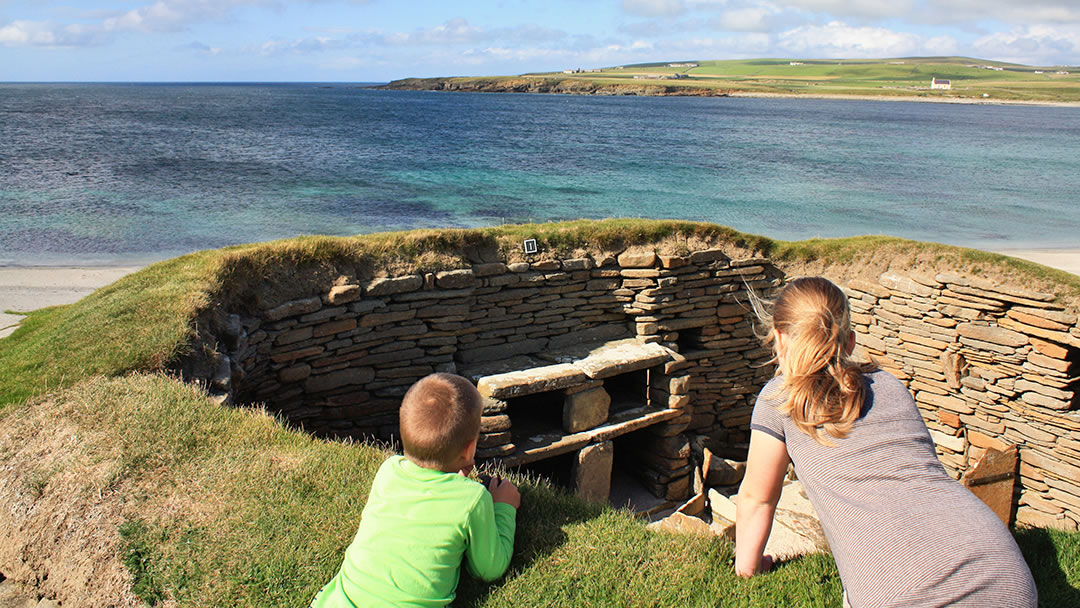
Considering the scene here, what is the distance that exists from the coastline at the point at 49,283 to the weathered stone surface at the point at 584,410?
7.90m

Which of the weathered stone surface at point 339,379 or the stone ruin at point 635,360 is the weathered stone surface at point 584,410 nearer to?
the stone ruin at point 635,360

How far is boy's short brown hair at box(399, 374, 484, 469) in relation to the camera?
3.31m

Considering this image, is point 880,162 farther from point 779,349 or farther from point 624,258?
point 779,349

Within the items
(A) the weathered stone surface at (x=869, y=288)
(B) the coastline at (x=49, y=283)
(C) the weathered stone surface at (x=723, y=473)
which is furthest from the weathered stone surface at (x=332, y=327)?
(A) the weathered stone surface at (x=869, y=288)

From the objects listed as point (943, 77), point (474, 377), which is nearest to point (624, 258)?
point (474, 377)

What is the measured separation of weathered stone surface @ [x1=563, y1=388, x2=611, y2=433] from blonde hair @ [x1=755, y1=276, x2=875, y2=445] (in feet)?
15.4

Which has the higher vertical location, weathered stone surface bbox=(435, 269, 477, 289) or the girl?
the girl

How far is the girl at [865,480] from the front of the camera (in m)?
2.51

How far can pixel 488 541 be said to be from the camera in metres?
3.45

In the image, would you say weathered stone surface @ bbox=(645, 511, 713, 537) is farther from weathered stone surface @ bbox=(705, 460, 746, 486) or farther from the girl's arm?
weathered stone surface @ bbox=(705, 460, 746, 486)

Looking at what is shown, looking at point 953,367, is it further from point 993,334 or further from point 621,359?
point 621,359

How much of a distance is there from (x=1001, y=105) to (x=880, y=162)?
85.5 meters

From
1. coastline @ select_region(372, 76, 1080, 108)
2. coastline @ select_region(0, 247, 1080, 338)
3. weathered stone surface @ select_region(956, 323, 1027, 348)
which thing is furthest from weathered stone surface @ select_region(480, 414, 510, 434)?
coastline @ select_region(372, 76, 1080, 108)

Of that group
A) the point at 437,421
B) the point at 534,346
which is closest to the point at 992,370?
the point at 534,346
